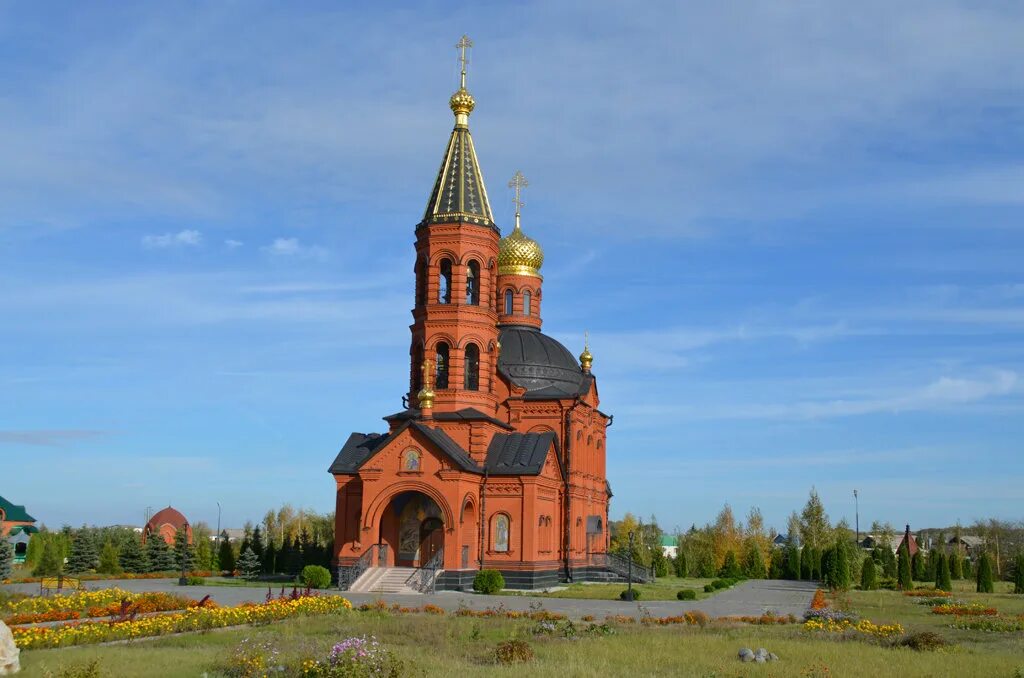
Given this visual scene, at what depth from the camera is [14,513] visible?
208 feet

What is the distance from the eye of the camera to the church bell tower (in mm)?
Answer: 33938

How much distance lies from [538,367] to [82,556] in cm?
2310

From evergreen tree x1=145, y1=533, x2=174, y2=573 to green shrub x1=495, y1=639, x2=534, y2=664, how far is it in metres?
32.9

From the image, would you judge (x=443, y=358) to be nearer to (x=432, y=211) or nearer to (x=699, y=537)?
(x=432, y=211)

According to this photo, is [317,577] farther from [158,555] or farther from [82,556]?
[82,556]

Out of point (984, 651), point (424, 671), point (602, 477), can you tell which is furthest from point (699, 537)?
point (424, 671)

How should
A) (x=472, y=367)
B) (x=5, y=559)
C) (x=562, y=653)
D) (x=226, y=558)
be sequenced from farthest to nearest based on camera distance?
1. (x=226, y=558)
2. (x=5, y=559)
3. (x=472, y=367)
4. (x=562, y=653)

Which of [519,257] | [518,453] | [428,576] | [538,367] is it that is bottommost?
[428,576]

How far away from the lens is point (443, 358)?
1363 inches

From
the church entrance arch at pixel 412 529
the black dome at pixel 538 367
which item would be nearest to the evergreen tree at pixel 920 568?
the black dome at pixel 538 367

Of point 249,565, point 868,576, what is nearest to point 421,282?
point 249,565

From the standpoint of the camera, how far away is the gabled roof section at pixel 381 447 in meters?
30.7

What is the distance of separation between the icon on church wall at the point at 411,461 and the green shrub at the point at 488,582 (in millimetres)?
3915

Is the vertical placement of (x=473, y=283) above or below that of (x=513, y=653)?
above
